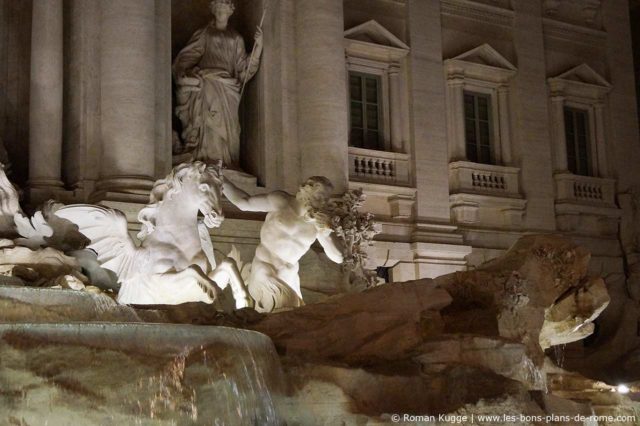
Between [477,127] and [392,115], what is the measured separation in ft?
7.70

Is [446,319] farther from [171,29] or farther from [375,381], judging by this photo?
[171,29]

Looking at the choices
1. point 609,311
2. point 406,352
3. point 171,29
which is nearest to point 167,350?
point 406,352

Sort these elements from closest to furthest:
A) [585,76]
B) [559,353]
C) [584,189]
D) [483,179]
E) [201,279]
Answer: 1. [201,279]
2. [559,353]
3. [483,179]
4. [584,189]
5. [585,76]

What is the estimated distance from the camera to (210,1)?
766 inches

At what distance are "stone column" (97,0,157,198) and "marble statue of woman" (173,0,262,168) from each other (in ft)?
5.07

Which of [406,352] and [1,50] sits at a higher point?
[1,50]

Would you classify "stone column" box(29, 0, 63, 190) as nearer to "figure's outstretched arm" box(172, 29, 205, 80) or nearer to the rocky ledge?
"figure's outstretched arm" box(172, 29, 205, 80)

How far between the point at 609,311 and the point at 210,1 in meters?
10.2

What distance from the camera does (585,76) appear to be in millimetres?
23797

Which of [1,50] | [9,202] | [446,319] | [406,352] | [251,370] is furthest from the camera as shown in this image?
[1,50]

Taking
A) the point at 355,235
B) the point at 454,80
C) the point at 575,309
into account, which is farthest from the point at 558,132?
the point at 575,309

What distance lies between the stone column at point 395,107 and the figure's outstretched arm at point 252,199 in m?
7.50

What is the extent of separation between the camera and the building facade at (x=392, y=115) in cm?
1653

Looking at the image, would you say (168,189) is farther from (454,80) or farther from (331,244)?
(454,80)
